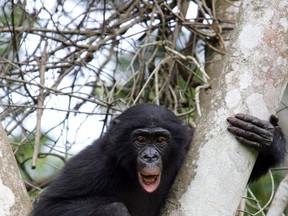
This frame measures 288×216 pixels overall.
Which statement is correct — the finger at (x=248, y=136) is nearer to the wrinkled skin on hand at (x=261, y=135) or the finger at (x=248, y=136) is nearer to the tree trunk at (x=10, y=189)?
the wrinkled skin on hand at (x=261, y=135)

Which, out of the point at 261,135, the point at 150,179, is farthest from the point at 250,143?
the point at 150,179

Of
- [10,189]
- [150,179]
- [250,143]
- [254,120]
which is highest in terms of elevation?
[254,120]

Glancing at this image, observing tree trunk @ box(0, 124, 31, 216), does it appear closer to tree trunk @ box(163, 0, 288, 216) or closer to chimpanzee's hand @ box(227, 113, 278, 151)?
tree trunk @ box(163, 0, 288, 216)

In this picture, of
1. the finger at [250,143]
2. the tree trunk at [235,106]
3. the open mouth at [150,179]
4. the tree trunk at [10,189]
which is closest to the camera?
the tree trunk at [235,106]

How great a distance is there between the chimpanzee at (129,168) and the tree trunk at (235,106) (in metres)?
0.61

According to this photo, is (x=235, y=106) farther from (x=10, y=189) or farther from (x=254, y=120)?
(x=10, y=189)

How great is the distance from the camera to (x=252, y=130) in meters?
3.47

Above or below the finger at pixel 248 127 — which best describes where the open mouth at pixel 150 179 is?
below

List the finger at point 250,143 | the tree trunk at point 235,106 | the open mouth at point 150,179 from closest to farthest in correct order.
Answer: the tree trunk at point 235,106
the finger at point 250,143
the open mouth at point 150,179

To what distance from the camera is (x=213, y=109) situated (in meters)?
3.52

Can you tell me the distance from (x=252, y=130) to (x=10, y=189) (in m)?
1.45

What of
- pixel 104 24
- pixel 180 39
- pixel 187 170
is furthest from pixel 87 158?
pixel 180 39

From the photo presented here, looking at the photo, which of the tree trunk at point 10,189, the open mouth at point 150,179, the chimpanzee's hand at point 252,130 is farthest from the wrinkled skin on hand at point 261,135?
the tree trunk at point 10,189

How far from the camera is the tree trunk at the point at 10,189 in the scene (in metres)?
3.77
